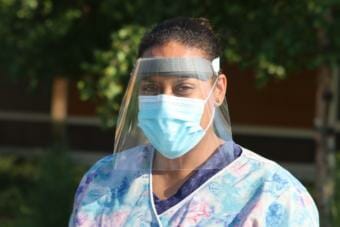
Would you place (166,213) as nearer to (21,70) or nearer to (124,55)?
(124,55)

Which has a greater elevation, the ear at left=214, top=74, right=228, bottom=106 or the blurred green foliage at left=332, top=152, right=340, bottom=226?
the ear at left=214, top=74, right=228, bottom=106

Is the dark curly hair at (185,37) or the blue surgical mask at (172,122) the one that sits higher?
the dark curly hair at (185,37)

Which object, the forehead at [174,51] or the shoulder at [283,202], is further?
the forehead at [174,51]

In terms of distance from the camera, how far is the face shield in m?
1.89

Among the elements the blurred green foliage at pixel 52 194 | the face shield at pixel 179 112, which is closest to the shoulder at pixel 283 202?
the face shield at pixel 179 112

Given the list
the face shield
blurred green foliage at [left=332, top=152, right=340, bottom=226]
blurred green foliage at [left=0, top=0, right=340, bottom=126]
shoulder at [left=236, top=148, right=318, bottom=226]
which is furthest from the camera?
blurred green foliage at [left=332, top=152, right=340, bottom=226]

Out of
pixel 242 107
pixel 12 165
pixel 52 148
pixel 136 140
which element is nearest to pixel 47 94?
pixel 12 165

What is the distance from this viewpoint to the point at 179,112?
192cm

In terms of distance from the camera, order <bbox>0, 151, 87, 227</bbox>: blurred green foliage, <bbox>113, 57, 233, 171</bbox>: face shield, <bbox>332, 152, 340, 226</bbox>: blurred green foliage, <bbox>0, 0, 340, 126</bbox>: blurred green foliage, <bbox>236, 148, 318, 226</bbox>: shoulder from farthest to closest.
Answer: <bbox>0, 151, 87, 227</bbox>: blurred green foliage
<bbox>332, 152, 340, 226</bbox>: blurred green foliage
<bbox>0, 0, 340, 126</bbox>: blurred green foliage
<bbox>113, 57, 233, 171</bbox>: face shield
<bbox>236, 148, 318, 226</bbox>: shoulder

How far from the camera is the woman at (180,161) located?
71.2 inches

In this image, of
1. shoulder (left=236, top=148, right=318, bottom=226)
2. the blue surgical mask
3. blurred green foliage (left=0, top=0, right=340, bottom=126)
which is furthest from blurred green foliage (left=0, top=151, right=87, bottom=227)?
shoulder (left=236, top=148, right=318, bottom=226)

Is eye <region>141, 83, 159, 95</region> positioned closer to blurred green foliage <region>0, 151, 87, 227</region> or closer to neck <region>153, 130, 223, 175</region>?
neck <region>153, 130, 223, 175</region>

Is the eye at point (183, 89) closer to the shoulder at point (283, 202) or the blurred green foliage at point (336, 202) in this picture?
the shoulder at point (283, 202)

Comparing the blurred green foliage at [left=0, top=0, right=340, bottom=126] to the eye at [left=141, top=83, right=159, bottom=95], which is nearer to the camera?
the eye at [left=141, top=83, right=159, bottom=95]
